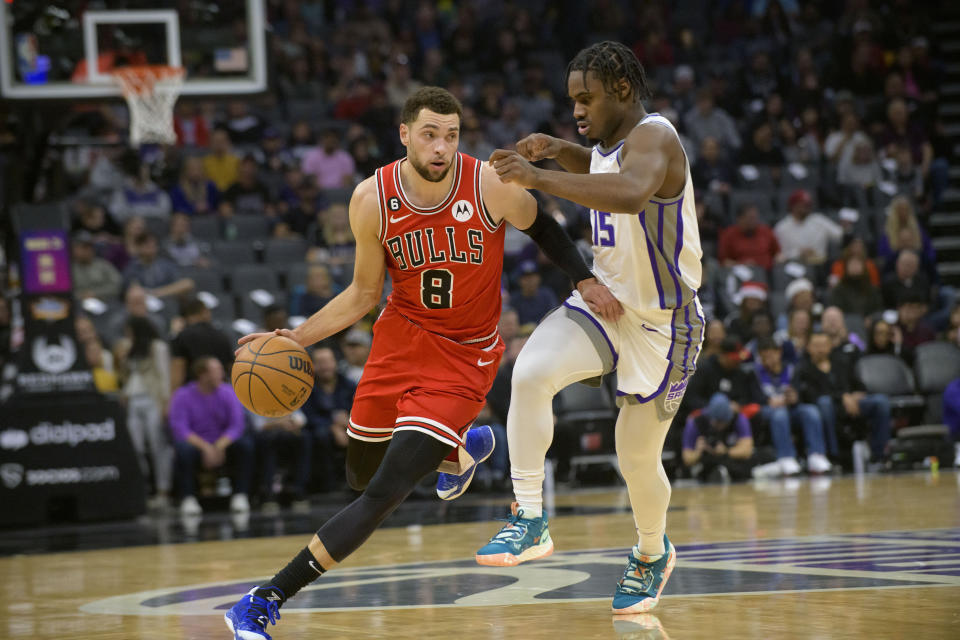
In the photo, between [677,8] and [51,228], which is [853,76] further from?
[51,228]

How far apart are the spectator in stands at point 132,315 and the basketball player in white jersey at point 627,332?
Answer: 7099 millimetres

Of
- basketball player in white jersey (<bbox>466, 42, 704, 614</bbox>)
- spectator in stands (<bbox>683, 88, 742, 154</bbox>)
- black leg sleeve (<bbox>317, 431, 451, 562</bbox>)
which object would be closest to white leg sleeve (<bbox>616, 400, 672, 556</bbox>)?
basketball player in white jersey (<bbox>466, 42, 704, 614</bbox>)

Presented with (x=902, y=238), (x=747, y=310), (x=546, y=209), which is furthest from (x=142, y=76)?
(x=902, y=238)

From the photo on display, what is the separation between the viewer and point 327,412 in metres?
11.5

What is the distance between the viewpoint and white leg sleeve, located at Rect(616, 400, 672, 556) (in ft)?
16.4

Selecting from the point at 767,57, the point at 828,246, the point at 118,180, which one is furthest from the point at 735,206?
the point at 118,180

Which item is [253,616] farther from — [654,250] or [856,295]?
[856,295]

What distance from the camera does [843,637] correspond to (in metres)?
4.17

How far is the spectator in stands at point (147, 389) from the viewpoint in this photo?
11414 mm

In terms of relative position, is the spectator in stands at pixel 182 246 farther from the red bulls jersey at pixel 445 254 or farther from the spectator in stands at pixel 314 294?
the red bulls jersey at pixel 445 254

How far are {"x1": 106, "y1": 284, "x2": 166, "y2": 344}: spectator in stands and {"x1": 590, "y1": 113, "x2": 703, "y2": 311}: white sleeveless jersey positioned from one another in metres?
7.30

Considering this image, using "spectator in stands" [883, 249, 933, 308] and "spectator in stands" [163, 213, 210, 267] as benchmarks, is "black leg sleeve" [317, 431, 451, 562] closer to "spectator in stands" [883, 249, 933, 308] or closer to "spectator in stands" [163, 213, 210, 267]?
"spectator in stands" [163, 213, 210, 267]

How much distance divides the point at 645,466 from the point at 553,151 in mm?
1275

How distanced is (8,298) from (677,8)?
444 inches
